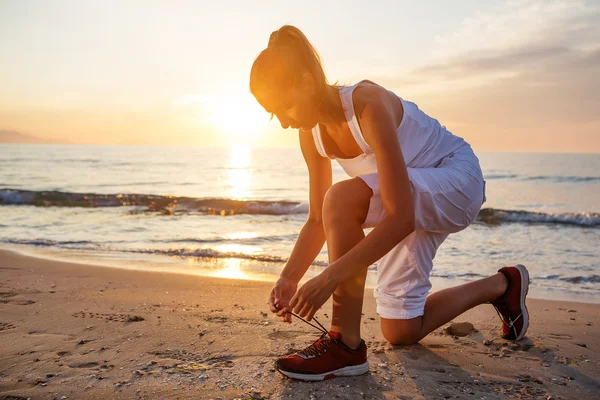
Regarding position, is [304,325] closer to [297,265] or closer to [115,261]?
[297,265]

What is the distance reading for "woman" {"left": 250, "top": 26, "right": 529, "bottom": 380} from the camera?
2.12 m

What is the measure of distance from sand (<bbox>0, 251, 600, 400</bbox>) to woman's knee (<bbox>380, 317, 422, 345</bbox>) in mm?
44

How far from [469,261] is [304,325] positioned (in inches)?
154

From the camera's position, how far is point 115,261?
5.98 m

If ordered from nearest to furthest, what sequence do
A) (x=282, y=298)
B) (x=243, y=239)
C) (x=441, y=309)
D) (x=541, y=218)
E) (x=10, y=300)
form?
(x=282, y=298), (x=441, y=309), (x=10, y=300), (x=243, y=239), (x=541, y=218)

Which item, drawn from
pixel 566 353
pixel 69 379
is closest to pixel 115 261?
pixel 69 379

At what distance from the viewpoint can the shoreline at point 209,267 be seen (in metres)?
4.91

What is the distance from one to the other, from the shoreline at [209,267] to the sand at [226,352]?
38.7 inches

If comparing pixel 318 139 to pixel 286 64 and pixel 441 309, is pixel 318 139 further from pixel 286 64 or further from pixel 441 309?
pixel 441 309

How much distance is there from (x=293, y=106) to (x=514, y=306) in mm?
1775

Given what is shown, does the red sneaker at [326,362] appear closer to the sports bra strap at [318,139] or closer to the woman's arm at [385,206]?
the woman's arm at [385,206]

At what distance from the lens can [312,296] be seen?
6.66ft

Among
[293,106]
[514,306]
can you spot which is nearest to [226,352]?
[293,106]

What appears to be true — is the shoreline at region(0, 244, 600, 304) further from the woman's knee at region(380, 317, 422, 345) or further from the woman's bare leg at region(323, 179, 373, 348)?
the woman's bare leg at region(323, 179, 373, 348)
